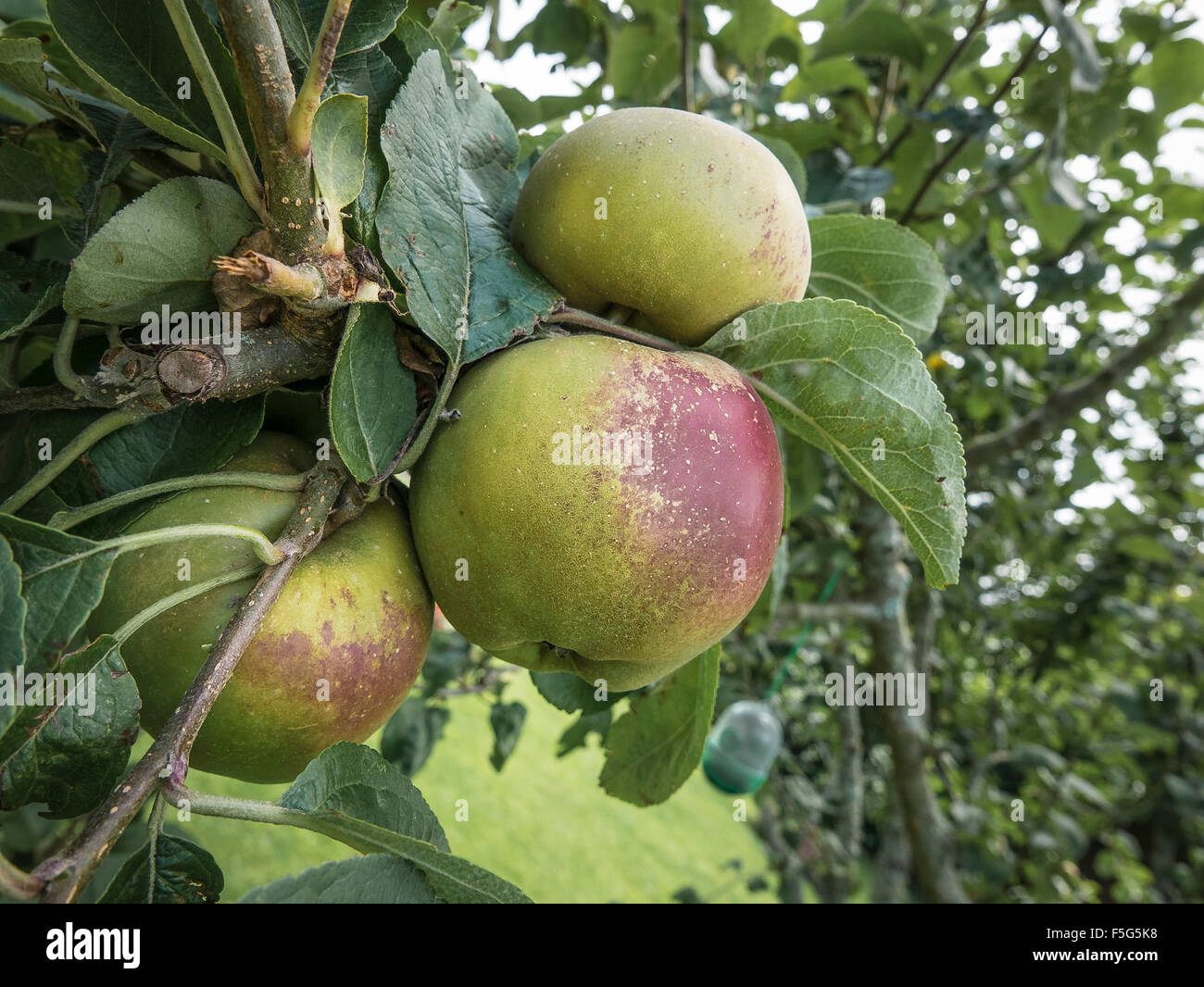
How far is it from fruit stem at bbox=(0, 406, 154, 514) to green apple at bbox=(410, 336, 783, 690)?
225 mm

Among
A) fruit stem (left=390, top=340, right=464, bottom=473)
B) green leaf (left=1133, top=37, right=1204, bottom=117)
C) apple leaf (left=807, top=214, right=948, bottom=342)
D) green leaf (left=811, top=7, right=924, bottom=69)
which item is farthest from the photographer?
green leaf (left=1133, top=37, right=1204, bottom=117)

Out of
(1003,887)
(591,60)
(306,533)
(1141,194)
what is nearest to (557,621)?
(306,533)

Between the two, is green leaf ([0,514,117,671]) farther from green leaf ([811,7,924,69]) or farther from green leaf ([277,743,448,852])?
green leaf ([811,7,924,69])

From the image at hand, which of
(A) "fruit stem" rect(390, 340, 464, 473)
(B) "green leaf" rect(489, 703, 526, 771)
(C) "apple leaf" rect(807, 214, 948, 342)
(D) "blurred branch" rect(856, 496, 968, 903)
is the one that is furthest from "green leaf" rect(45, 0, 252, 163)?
(D) "blurred branch" rect(856, 496, 968, 903)

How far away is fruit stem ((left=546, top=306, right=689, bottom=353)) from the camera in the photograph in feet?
2.51

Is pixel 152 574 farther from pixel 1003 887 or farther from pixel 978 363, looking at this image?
pixel 1003 887

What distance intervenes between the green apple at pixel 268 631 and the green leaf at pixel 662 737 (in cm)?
39

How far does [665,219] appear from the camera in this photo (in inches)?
29.3

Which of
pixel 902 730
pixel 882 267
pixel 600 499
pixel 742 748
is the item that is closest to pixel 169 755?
pixel 600 499

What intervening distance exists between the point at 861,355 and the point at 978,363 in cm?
202

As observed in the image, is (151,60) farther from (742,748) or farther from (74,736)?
(742,748)

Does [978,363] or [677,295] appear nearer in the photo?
[677,295]

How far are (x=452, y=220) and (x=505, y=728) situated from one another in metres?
1.75

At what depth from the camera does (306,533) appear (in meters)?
0.67
